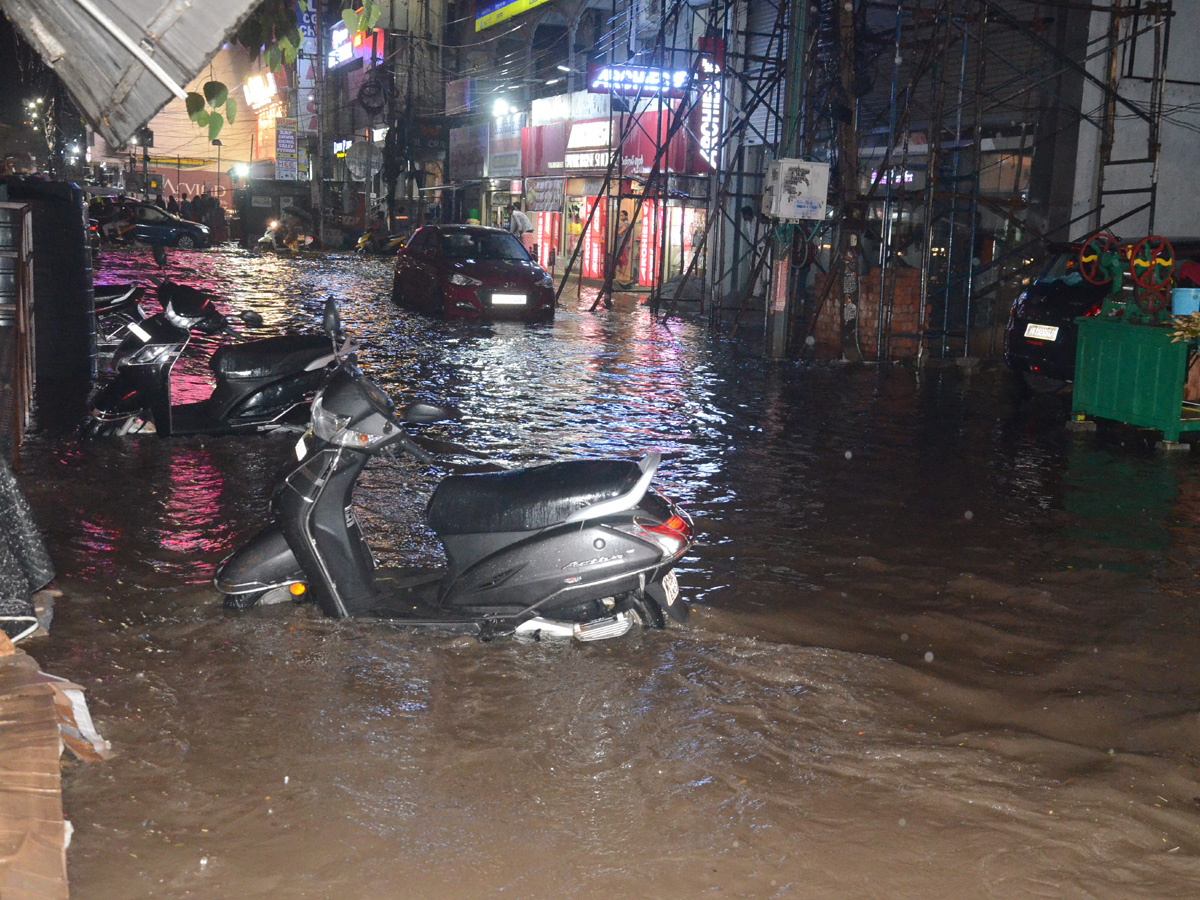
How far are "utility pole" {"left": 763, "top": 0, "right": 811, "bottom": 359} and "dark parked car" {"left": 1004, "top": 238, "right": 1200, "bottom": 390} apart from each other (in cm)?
354

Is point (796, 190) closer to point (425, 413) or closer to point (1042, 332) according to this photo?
point (1042, 332)

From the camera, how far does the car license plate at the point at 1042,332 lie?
37.8 ft

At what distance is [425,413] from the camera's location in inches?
176

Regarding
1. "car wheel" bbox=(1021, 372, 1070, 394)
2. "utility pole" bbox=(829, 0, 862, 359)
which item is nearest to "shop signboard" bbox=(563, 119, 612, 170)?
"utility pole" bbox=(829, 0, 862, 359)

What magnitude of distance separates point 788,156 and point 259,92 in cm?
6362

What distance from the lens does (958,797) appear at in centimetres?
367

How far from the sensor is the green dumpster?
9484 millimetres

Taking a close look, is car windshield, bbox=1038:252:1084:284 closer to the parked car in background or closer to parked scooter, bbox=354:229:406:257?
parked scooter, bbox=354:229:406:257

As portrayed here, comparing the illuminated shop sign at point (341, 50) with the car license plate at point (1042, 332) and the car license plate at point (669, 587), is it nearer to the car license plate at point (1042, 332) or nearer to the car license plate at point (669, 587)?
the car license plate at point (1042, 332)

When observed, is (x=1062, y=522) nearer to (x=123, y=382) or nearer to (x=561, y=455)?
(x=561, y=455)

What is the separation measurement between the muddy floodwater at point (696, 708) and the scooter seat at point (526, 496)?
0.56 metres

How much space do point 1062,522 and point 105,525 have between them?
5631 millimetres

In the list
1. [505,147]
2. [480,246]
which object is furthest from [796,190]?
[505,147]

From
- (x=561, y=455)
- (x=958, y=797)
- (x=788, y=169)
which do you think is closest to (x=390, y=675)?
(x=958, y=797)
